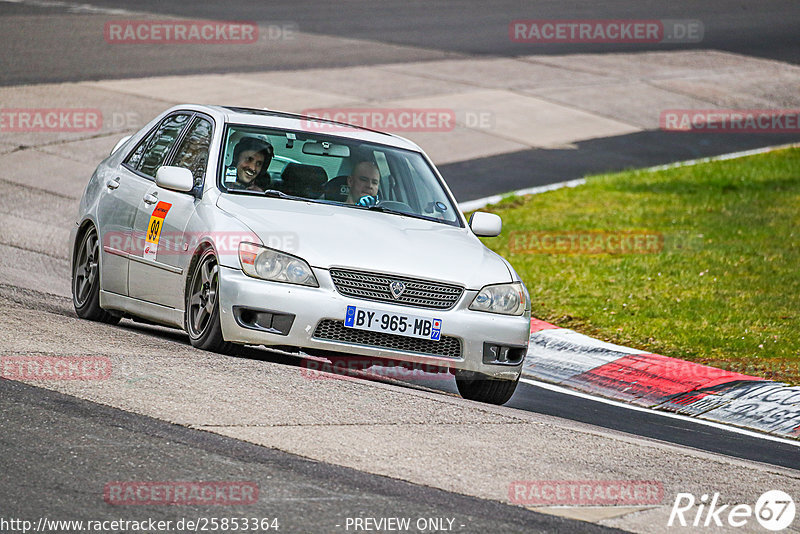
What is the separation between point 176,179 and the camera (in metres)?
8.20

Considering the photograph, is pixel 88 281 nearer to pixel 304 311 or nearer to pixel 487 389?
pixel 304 311

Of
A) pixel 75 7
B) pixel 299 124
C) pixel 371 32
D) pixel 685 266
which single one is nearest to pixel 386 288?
pixel 299 124

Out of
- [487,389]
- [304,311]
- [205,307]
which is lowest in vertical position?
[487,389]

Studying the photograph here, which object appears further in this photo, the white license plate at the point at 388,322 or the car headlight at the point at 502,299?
the car headlight at the point at 502,299

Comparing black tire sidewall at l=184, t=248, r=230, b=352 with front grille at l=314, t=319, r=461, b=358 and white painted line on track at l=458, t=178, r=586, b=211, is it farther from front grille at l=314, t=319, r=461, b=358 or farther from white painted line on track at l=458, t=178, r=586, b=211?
white painted line on track at l=458, t=178, r=586, b=211

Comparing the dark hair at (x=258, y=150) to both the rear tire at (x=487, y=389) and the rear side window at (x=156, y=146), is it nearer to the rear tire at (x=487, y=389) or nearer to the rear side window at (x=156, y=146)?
the rear side window at (x=156, y=146)

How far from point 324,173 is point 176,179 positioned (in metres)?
1.05

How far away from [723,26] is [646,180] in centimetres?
1686

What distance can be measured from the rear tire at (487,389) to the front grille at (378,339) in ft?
1.54

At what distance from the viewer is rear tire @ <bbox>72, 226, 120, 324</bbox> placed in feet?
30.2

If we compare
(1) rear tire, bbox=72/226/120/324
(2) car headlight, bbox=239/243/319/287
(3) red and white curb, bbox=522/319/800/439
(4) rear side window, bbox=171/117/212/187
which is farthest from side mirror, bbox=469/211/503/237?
(1) rear tire, bbox=72/226/120/324

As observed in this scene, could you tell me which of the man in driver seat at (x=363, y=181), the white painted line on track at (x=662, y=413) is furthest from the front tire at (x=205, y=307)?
the white painted line on track at (x=662, y=413)

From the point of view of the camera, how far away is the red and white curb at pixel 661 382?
884cm

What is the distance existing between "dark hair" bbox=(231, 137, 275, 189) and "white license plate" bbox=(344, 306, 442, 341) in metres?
1.43
